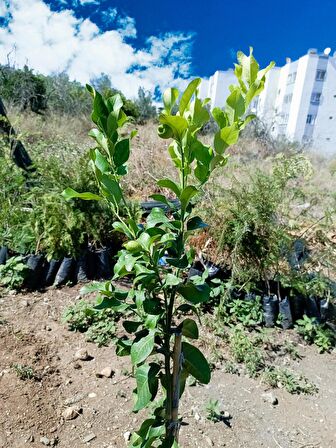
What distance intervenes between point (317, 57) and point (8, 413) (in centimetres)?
3284

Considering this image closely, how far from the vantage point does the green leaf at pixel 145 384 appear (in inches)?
30.9

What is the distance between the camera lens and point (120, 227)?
0.82 meters

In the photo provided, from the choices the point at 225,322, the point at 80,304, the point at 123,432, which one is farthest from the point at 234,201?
the point at 123,432

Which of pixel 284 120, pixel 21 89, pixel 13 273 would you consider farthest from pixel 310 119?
pixel 13 273

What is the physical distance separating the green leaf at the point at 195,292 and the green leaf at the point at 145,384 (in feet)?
0.74

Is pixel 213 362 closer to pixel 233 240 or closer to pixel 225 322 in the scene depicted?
pixel 225 322

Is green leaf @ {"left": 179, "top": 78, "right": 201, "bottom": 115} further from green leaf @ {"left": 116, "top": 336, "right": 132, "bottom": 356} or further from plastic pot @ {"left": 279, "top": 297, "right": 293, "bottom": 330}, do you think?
plastic pot @ {"left": 279, "top": 297, "right": 293, "bottom": 330}

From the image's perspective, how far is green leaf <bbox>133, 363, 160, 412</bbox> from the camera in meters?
0.78

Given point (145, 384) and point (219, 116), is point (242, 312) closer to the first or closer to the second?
point (145, 384)

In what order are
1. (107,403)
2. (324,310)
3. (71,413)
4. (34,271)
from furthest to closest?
(34,271) < (324,310) < (107,403) < (71,413)

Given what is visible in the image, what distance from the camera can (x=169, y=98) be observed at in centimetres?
74

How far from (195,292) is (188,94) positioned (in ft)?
1.50

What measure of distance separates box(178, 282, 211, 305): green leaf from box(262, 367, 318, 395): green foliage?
1638mm

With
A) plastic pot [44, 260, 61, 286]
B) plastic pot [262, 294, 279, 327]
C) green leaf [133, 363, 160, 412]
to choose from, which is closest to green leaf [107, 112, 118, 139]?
green leaf [133, 363, 160, 412]
